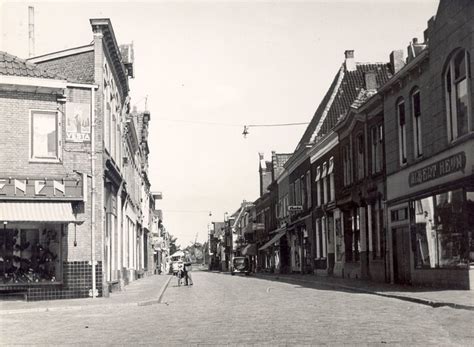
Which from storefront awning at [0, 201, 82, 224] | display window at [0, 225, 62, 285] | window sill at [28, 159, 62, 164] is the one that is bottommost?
display window at [0, 225, 62, 285]

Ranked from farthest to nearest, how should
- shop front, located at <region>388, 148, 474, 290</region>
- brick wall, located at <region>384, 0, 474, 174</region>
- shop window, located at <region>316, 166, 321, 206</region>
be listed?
shop window, located at <region>316, 166, 321, 206</region>, brick wall, located at <region>384, 0, 474, 174</region>, shop front, located at <region>388, 148, 474, 290</region>

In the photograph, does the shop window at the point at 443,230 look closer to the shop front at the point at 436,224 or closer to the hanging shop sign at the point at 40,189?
the shop front at the point at 436,224

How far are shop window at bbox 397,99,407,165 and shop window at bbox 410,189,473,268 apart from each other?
233cm

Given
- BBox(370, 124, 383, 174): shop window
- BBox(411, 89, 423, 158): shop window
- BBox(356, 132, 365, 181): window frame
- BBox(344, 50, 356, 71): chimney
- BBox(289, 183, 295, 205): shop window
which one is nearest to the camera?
BBox(411, 89, 423, 158): shop window

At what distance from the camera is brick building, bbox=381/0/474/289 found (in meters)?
18.7

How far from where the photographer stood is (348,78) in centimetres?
4072

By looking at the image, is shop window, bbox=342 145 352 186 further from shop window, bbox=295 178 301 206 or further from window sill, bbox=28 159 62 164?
window sill, bbox=28 159 62 164

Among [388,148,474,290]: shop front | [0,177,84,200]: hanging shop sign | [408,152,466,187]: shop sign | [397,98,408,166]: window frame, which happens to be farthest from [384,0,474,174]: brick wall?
[0,177,84,200]: hanging shop sign

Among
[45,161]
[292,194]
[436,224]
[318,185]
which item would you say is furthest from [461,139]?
[292,194]

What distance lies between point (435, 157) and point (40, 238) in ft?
41.6

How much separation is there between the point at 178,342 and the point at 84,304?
8910 mm

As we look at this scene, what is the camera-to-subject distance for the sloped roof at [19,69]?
2008 centimetres

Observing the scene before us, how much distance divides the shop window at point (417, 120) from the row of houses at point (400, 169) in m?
0.04

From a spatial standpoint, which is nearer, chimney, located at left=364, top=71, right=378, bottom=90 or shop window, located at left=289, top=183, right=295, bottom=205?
chimney, located at left=364, top=71, right=378, bottom=90
